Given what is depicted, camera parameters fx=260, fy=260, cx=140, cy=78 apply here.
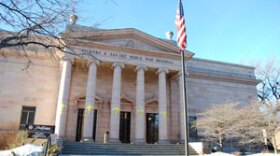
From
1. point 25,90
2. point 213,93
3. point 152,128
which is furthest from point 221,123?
point 25,90

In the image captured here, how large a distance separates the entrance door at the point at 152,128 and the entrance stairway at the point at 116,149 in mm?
5105

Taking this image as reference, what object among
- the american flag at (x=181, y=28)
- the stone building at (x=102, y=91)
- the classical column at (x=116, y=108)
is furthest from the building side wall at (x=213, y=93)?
the american flag at (x=181, y=28)

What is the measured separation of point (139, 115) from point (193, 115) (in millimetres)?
8518

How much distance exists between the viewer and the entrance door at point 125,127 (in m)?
26.0

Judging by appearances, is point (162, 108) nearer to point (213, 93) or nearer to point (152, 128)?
point (152, 128)

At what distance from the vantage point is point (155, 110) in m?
27.9

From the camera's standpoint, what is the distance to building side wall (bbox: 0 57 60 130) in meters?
23.6

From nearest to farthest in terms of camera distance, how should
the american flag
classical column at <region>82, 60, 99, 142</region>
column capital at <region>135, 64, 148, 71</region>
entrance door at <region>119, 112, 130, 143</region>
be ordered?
the american flag → classical column at <region>82, 60, 99, 142</region> → column capital at <region>135, 64, 148, 71</region> → entrance door at <region>119, 112, 130, 143</region>

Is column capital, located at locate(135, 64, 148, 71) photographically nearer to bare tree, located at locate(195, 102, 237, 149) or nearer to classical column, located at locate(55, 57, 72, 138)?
classical column, located at locate(55, 57, 72, 138)

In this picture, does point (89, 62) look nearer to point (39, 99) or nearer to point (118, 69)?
point (118, 69)

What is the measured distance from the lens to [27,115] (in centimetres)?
2416

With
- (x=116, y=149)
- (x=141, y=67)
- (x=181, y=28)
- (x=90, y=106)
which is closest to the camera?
(x=181, y=28)

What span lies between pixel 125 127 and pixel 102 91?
435 centimetres

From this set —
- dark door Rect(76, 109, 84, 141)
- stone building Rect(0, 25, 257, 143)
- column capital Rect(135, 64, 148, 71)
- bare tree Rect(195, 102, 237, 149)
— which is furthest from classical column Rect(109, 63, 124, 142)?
bare tree Rect(195, 102, 237, 149)
